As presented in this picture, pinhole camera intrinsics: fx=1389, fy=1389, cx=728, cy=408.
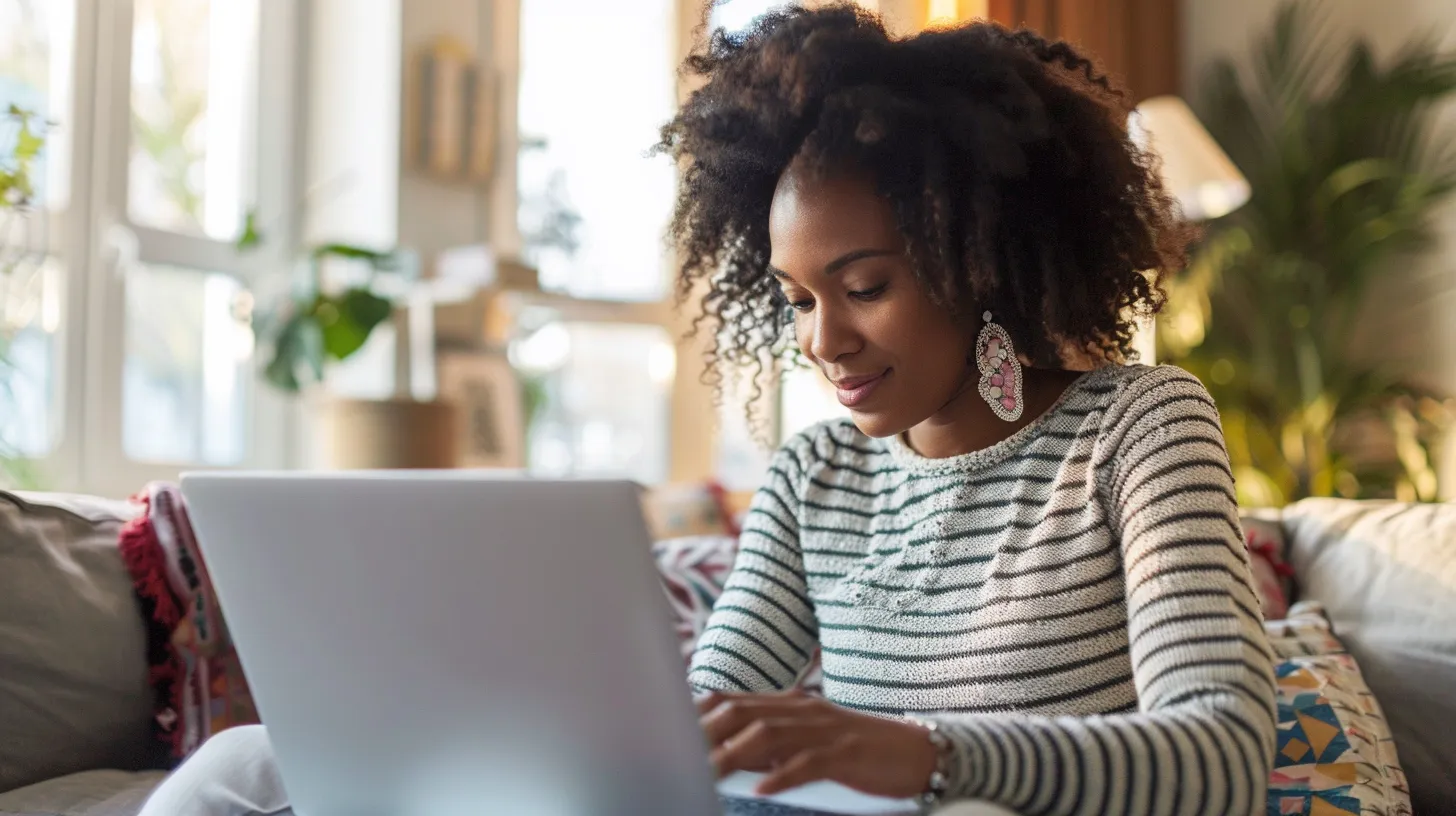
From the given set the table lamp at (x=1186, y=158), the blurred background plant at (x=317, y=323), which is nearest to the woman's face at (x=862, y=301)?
the blurred background plant at (x=317, y=323)

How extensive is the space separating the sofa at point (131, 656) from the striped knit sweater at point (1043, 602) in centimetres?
41

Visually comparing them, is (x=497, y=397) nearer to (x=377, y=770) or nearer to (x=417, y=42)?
(x=417, y=42)

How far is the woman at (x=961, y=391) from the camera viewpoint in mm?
1145

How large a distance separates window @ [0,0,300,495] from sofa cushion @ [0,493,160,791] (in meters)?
1.02

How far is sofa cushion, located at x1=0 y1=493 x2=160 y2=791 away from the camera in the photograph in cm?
148

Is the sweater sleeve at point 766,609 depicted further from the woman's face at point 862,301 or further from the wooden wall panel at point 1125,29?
A: the wooden wall panel at point 1125,29

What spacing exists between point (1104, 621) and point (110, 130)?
242cm

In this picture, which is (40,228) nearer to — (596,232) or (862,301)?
(596,232)

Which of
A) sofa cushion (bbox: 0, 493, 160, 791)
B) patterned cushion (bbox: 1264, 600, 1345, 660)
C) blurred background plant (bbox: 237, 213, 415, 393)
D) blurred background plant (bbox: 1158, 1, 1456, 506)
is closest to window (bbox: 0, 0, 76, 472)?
blurred background plant (bbox: 237, 213, 415, 393)

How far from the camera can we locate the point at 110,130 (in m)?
2.83

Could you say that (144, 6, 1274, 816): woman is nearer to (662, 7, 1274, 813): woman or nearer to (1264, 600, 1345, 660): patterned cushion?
(662, 7, 1274, 813): woman

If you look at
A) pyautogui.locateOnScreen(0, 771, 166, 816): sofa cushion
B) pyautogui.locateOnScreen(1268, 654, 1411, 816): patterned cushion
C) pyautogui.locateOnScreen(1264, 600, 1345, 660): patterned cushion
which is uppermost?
pyautogui.locateOnScreen(1264, 600, 1345, 660): patterned cushion

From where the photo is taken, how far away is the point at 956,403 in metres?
1.32

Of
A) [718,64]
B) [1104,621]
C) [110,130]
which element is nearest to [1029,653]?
[1104,621]
